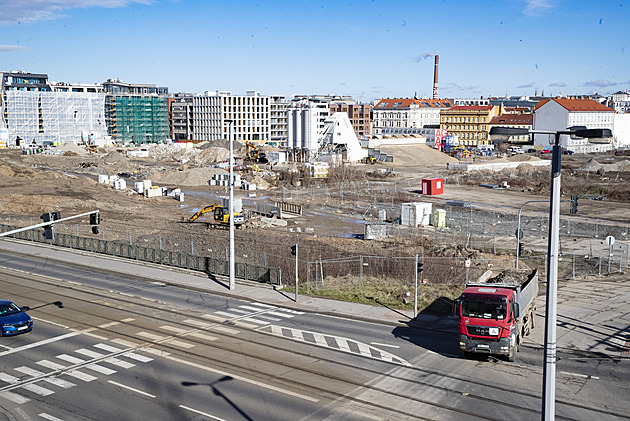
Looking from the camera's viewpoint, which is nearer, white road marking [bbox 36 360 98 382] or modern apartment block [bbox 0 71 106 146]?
white road marking [bbox 36 360 98 382]

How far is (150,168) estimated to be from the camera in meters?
120

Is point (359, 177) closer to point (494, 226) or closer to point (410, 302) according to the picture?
point (494, 226)

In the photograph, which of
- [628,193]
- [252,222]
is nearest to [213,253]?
[252,222]

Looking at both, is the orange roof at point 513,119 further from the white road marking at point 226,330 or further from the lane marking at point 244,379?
the lane marking at point 244,379

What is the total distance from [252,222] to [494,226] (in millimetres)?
23696

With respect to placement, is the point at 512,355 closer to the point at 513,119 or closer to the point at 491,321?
the point at 491,321

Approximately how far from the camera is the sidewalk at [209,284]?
97.4 feet

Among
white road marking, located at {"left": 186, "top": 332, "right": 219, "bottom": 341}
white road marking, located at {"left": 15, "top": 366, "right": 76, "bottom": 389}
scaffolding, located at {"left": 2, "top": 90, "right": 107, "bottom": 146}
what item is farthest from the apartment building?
white road marking, located at {"left": 15, "top": 366, "right": 76, "bottom": 389}

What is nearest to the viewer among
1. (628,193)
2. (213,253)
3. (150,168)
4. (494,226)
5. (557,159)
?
(557,159)

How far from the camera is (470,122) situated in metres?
185

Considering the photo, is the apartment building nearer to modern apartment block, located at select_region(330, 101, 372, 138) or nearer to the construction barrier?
modern apartment block, located at select_region(330, 101, 372, 138)

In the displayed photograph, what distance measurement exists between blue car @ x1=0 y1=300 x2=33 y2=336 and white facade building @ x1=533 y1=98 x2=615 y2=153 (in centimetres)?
15629

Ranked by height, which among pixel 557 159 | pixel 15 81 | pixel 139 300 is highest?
pixel 15 81

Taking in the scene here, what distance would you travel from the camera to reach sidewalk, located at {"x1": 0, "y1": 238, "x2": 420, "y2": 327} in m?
29.7
